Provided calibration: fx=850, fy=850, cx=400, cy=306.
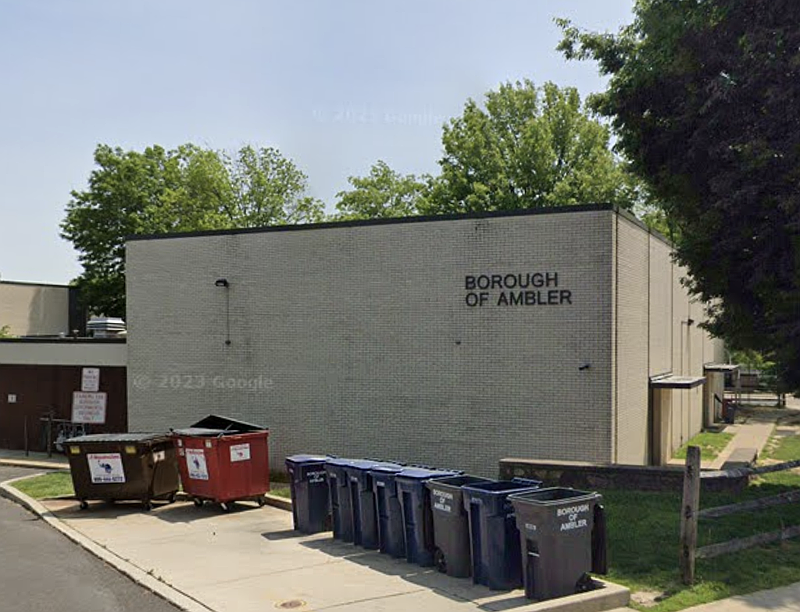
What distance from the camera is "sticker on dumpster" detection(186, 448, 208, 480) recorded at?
1436cm

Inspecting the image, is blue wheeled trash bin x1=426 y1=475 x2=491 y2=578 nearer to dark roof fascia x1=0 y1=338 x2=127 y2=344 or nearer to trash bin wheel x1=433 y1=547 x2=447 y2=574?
trash bin wheel x1=433 y1=547 x2=447 y2=574

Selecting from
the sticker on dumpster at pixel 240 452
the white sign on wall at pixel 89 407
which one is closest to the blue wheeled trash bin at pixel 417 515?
the sticker on dumpster at pixel 240 452

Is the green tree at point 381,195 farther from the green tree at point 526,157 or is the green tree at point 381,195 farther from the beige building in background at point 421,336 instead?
the beige building in background at point 421,336

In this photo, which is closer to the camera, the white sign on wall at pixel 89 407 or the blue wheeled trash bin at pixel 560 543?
the blue wheeled trash bin at pixel 560 543

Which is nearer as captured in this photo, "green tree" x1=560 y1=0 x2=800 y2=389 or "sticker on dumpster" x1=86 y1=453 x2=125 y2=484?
"green tree" x1=560 y1=0 x2=800 y2=389

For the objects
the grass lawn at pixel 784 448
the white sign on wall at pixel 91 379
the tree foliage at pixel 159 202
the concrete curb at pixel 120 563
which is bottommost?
the concrete curb at pixel 120 563

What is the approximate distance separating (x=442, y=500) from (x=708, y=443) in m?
16.2

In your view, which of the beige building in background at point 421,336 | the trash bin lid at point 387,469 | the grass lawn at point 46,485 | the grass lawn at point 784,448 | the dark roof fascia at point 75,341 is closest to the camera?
the trash bin lid at point 387,469

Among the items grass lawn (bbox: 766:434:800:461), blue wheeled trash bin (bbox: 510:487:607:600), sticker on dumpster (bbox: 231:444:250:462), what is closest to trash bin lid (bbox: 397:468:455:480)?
blue wheeled trash bin (bbox: 510:487:607:600)

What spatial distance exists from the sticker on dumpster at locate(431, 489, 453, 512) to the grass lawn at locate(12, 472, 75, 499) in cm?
934

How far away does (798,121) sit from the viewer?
12.5m

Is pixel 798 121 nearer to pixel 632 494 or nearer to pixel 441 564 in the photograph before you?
pixel 632 494

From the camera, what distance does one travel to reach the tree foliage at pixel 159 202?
161ft

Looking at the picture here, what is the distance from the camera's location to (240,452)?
14328 mm
